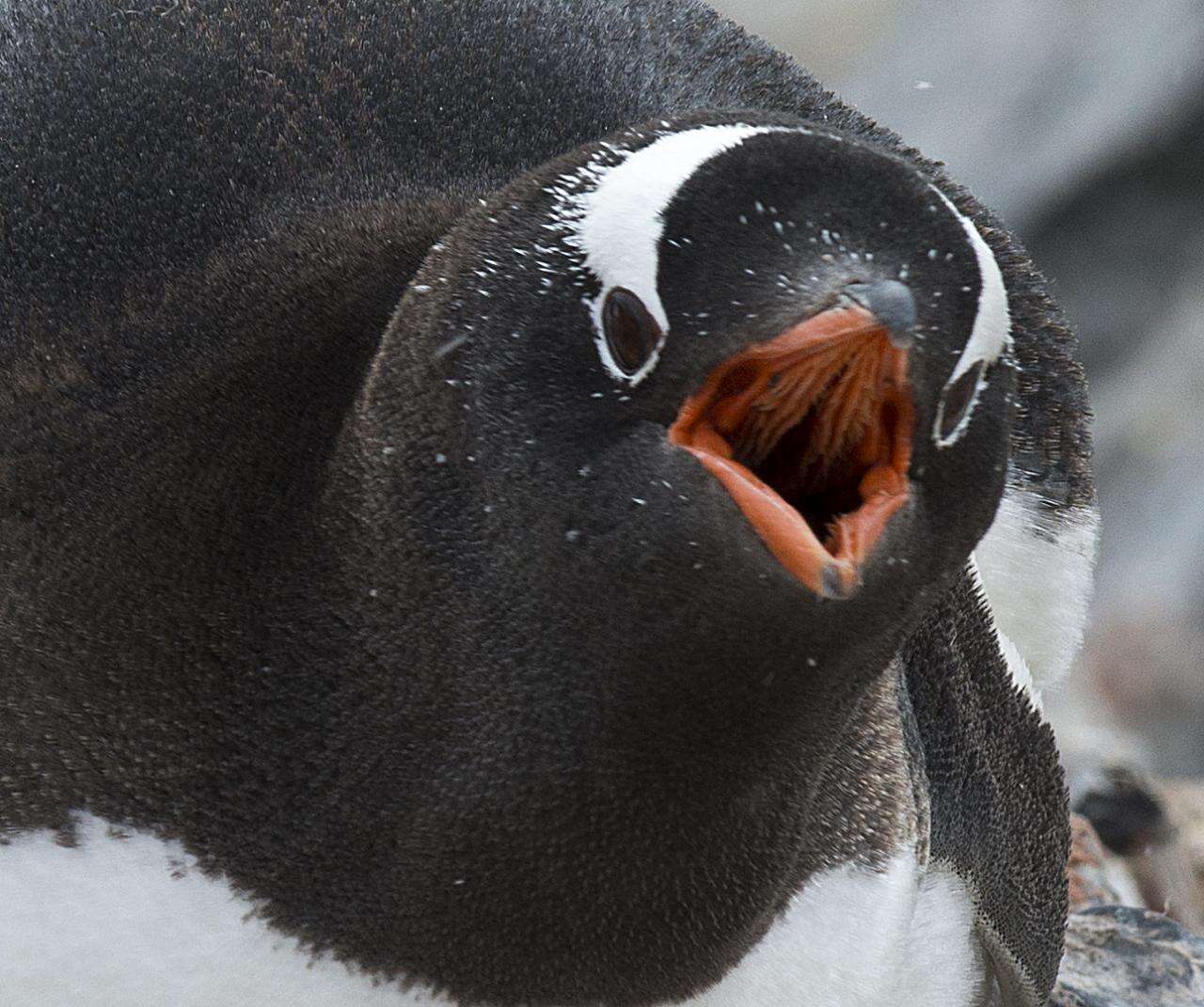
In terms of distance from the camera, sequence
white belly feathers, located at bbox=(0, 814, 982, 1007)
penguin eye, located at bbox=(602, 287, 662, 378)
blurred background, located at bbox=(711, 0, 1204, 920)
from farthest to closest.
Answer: blurred background, located at bbox=(711, 0, 1204, 920) → white belly feathers, located at bbox=(0, 814, 982, 1007) → penguin eye, located at bbox=(602, 287, 662, 378)

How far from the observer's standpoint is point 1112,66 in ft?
27.0

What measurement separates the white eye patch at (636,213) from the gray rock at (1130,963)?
1.97 m

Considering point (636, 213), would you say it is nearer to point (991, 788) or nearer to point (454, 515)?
point (454, 515)

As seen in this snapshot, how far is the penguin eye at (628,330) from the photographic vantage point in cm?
197

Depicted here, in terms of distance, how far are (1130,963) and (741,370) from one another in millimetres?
2046

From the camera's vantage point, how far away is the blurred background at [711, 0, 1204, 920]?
6777 millimetres

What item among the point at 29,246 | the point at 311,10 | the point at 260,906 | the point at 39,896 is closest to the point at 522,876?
the point at 260,906

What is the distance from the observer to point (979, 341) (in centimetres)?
204

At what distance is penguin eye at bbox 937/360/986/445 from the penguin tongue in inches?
2.1

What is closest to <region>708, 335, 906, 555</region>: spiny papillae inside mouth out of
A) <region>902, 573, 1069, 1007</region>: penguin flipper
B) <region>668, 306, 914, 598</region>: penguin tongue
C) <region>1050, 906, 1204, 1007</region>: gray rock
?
<region>668, 306, 914, 598</region>: penguin tongue

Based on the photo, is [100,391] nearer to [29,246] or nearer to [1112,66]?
[29,246]

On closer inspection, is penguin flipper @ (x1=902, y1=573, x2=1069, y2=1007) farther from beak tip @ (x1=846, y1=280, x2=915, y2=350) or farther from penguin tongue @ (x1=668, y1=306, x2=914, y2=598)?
beak tip @ (x1=846, y1=280, x2=915, y2=350)

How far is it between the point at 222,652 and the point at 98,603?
0.16m

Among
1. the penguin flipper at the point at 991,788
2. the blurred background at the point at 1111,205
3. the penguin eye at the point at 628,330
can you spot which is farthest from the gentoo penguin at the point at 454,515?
the blurred background at the point at 1111,205
